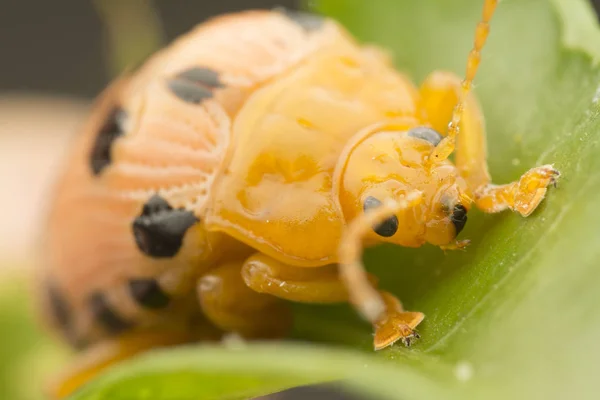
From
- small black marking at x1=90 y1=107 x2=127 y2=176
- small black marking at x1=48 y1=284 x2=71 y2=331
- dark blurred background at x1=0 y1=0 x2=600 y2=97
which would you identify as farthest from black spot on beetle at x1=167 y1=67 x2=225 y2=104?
dark blurred background at x1=0 y1=0 x2=600 y2=97

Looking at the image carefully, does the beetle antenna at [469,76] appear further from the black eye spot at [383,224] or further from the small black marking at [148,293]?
the small black marking at [148,293]

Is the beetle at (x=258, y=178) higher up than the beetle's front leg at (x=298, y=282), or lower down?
higher up

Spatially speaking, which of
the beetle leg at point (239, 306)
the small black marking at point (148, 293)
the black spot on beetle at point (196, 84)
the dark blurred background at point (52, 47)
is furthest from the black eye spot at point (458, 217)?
the dark blurred background at point (52, 47)

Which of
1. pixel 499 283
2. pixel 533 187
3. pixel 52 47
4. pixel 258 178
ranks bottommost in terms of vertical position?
pixel 499 283

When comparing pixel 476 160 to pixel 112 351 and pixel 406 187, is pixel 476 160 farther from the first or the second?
pixel 112 351

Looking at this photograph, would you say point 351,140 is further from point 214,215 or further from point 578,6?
point 578,6

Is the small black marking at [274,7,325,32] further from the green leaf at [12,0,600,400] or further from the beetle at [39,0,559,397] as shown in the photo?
the green leaf at [12,0,600,400]

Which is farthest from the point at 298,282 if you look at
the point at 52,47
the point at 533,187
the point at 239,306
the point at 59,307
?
the point at 52,47

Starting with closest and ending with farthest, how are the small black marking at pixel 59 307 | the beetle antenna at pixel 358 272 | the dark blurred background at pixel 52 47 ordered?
1. the beetle antenna at pixel 358 272
2. the small black marking at pixel 59 307
3. the dark blurred background at pixel 52 47
